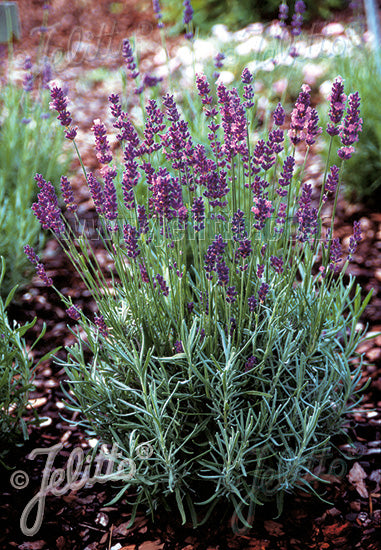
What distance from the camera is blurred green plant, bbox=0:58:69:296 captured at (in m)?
2.78

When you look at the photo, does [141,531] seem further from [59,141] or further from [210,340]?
[59,141]

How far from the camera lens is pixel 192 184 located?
5.67 feet

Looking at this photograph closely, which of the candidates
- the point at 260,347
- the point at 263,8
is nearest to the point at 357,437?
the point at 260,347

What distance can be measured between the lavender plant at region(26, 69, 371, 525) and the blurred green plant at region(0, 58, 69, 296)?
1.11 m

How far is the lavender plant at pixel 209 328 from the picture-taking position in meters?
1.52

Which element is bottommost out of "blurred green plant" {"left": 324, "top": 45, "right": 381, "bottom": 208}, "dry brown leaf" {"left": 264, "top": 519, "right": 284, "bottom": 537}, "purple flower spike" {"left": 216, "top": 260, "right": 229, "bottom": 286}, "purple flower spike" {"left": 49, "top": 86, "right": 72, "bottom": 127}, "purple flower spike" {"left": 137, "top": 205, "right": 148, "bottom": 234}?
"dry brown leaf" {"left": 264, "top": 519, "right": 284, "bottom": 537}

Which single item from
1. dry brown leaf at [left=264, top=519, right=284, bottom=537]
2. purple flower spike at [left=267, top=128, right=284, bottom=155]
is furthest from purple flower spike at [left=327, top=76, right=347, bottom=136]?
dry brown leaf at [left=264, top=519, right=284, bottom=537]

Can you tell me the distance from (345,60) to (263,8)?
3.58m

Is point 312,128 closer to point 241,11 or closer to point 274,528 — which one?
point 274,528

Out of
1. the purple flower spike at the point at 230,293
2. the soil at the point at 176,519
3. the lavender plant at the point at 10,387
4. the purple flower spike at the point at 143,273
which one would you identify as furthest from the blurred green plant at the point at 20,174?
the purple flower spike at the point at 230,293

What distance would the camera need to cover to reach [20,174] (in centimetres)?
328

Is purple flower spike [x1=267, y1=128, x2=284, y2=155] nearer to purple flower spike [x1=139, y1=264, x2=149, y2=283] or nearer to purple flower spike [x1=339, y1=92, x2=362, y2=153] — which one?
purple flower spike [x1=339, y1=92, x2=362, y2=153]

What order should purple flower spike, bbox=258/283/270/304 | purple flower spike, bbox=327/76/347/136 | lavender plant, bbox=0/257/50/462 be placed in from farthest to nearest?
1. lavender plant, bbox=0/257/50/462
2. purple flower spike, bbox=258/283/270/304
3. purple flower spike, bbox=327/76/347/136

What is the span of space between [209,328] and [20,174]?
2.09 metres
